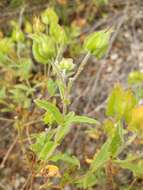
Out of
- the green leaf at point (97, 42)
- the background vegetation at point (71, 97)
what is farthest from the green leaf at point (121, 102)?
the green leaf at point (97, 42)

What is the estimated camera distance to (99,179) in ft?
4.06

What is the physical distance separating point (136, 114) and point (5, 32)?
1423mm

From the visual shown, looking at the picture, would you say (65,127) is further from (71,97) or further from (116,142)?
(71,97)

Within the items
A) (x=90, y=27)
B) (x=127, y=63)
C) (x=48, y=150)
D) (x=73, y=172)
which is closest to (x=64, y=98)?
(x=48, y=150)

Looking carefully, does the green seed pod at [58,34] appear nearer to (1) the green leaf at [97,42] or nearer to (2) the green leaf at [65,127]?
(1) the green leaf at [97,42]

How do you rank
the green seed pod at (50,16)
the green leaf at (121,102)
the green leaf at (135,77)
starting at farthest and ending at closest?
1. the green leaf at (135,77)
2. the green seed pod at (50,16)
3. the green leaf at (121,102)

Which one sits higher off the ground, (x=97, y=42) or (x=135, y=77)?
(x=97, y=42)

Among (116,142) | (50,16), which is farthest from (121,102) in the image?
(50,16)

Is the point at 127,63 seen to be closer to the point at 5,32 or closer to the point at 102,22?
A: the point at 102,22

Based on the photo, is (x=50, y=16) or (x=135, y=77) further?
(x=135, y=77)

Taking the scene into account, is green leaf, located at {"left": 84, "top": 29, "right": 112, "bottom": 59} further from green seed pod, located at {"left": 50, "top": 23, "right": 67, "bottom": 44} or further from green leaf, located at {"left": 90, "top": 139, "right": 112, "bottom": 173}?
green leaf, located at {"left": 90, "top": 139, "right": 112, "bottom": 173}

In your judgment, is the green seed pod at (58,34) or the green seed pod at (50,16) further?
the green seed pod at (50,16)

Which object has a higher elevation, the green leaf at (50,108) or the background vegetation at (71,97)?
the green leaf at (50,108)

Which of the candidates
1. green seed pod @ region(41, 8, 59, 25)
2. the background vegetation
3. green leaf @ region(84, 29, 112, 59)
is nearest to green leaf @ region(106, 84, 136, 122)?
the background vegetation
